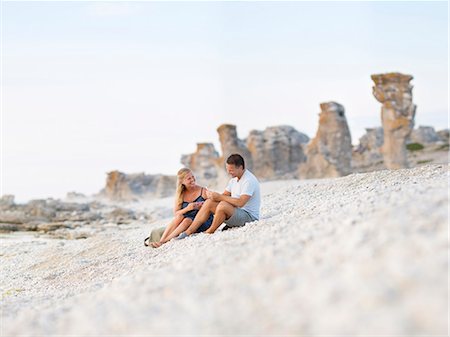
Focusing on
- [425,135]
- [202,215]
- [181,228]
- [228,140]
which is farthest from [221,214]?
[425,135]

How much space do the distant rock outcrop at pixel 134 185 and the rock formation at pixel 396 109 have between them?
27.7 m

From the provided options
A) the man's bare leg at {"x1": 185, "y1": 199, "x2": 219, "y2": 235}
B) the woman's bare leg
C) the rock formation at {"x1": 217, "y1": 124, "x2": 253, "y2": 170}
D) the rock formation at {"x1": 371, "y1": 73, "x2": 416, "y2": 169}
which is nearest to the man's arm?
the man's bare leg at {"x1": 185, "y1": 199, "x2": 219, "y2": 235}

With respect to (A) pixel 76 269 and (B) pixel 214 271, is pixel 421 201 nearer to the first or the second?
(B) pixel 214 271

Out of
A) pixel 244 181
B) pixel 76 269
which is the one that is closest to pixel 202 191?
pixel 244 181

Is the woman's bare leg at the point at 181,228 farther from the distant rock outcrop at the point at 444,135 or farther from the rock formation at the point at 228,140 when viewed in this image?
the distant rock outcrop at the point at 444,135

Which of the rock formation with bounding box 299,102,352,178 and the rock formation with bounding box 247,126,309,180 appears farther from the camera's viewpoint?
the rock formation with bounding box 247,126,309,180

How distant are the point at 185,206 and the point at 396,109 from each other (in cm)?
2130

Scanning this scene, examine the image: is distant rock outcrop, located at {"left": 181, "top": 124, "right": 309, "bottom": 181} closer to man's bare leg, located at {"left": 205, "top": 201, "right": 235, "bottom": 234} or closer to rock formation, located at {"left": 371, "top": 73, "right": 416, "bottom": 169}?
rock formation, located at {"left": 371, "top": 73, "right": 416, "bottom": 169}

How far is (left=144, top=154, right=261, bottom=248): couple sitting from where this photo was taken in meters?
9.28

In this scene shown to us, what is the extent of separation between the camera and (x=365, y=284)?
12.1 ft

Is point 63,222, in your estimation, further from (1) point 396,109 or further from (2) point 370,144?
(2) point 370,144

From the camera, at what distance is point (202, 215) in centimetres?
959

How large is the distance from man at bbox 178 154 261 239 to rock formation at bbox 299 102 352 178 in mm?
21505

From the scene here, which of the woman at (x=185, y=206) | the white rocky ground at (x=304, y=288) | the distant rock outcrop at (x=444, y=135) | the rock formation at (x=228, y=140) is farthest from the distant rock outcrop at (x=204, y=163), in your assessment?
the white rocky ground at (x=304, y=288)
